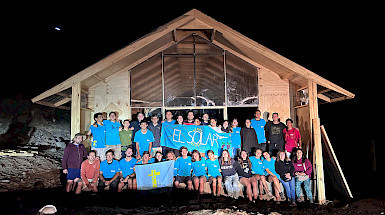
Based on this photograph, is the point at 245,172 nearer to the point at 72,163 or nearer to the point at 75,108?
the point at 72,163

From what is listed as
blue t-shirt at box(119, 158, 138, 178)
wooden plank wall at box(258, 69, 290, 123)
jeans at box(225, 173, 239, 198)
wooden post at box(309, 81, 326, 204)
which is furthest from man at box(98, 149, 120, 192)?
wooden post at box(309, 81, 326, 204)

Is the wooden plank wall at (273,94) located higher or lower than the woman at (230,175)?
higher

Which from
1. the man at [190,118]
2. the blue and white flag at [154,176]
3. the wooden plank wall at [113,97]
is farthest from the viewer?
the wooden plank wall at [113,97]

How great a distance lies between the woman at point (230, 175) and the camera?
833 cm

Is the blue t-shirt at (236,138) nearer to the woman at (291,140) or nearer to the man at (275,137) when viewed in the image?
the man at (275,137)

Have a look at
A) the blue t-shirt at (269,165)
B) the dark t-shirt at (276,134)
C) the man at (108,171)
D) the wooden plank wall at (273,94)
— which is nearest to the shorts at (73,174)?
the man at (108,171)

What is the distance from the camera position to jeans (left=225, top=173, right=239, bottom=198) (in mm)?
8312

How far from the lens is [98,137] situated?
9164 mm

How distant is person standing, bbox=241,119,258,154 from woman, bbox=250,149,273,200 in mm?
613

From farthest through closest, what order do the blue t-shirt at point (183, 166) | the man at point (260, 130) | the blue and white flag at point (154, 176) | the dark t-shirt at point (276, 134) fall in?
the man at point (260, 130)
the dark t-shirt at point (276, 134)
the blue t-shirt at point (183, 166)
the blue and white flag at point (154, 176)

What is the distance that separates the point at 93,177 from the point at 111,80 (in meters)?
4.27

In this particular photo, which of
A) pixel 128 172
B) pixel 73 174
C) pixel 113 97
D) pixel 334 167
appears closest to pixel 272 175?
pixel 334 167

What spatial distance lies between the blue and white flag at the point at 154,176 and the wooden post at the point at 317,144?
4.56 meters

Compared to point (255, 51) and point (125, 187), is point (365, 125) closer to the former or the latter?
point (255, 51)
